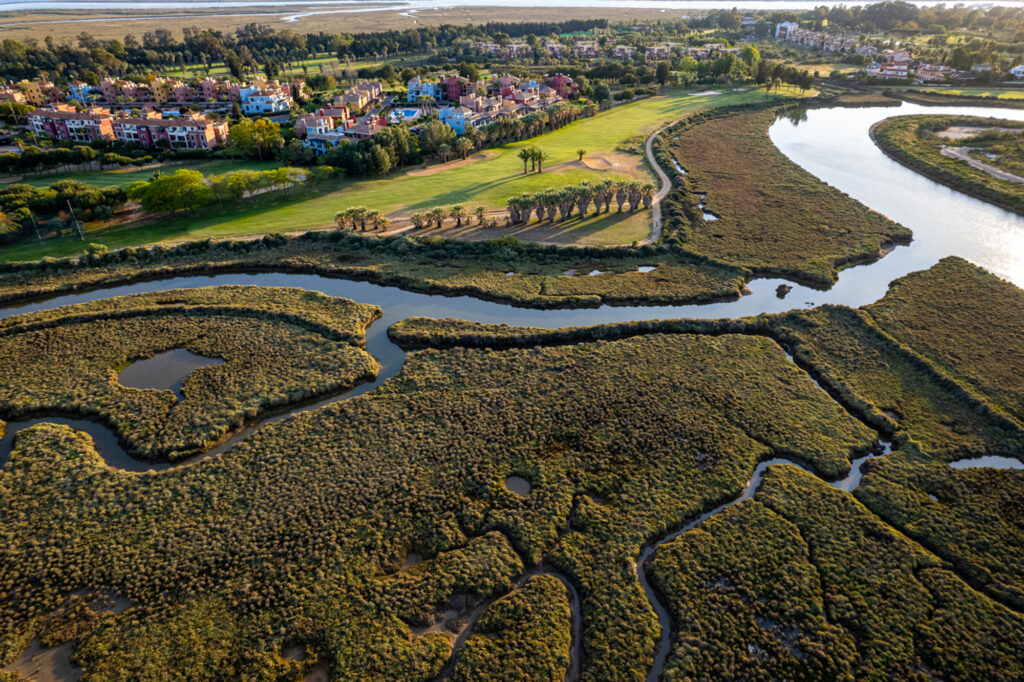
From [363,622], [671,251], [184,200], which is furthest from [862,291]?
[184,200]

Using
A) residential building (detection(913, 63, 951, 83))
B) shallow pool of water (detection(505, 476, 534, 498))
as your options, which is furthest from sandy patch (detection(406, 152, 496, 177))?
residential building (detection(913, 63, 951, 83))

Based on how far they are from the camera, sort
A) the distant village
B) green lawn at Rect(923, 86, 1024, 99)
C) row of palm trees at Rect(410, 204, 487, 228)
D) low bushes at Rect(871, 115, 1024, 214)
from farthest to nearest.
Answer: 1. green lawn at Rect(923, 86, 1024, 99)
2. the distant village
3. low bushes at Rect(871, 115, 1024, 214)
4. row of palm trees at Rect(410, 204, 487, 228)

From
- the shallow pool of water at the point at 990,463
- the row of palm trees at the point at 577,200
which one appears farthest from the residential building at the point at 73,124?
the shallow pool of water at the point at 990,463

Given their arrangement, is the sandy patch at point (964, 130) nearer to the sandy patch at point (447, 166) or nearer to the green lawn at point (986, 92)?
the green lawn at point (986, 92)

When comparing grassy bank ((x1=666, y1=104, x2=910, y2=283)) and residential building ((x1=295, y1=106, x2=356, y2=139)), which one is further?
residential building ((x1=295, y1=106, x2=356, y2=139))

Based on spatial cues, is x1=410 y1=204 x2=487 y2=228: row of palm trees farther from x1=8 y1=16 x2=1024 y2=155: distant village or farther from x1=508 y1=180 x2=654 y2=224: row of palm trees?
x1=8 y1=16 x2=1024 y2=155: distant village

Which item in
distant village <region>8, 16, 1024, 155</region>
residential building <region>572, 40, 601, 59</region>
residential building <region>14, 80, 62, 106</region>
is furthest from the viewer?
residential building <region>572, 40, 601, 59</region>

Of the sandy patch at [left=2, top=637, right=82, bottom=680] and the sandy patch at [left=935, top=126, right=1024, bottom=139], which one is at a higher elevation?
the sandy patch at [left=935, top=126, right=1024, bottom=139]

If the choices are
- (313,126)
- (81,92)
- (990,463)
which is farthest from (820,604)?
(81,92)
